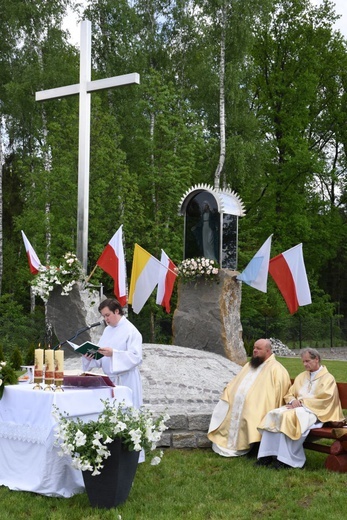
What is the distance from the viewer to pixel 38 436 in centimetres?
582

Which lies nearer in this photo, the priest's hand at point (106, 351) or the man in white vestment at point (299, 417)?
the priest's hand at point (106, 351)

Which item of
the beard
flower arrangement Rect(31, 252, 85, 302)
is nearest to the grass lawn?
the beard

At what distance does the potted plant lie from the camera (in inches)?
208

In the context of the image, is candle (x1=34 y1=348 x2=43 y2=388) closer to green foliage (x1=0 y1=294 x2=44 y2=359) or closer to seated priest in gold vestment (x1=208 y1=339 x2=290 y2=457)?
seated priest in gold vestment (x1=208 y1=339 x2=290 y2=457)

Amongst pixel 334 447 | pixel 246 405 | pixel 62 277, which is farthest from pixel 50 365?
pixel 62 277

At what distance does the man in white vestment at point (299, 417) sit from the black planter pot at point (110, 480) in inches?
80.1

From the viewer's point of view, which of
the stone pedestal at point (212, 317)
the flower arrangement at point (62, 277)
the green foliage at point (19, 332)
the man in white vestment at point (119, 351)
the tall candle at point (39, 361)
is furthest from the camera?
the green foliage at point (19, 332)

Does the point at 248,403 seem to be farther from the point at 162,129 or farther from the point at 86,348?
the point at 162,129

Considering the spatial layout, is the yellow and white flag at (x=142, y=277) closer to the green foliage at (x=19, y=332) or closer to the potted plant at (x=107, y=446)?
the potted plant at (x=107, y=446)

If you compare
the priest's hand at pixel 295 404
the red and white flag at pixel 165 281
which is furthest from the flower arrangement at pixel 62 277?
the priest's hand at pixel 295 404

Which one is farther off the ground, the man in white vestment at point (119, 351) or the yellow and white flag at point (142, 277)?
the yellow and white flag at point (142, 277)

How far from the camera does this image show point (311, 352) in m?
7.57

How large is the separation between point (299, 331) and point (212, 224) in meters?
15.3

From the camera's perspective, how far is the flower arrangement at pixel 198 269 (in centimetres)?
1138
